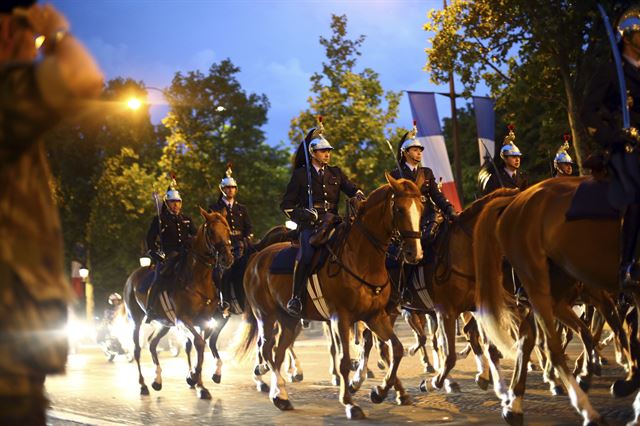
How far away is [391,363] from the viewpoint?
1139 centimetres

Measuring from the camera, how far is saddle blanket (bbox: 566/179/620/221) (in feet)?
26.6

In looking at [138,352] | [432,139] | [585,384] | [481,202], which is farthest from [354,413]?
[432,139]

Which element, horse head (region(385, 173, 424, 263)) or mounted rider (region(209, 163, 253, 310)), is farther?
mounted rider (region(209, 163, 253, 310))

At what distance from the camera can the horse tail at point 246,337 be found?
15672mm

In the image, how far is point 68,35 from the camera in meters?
3.75

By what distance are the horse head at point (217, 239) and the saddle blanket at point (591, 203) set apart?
7.75 meters

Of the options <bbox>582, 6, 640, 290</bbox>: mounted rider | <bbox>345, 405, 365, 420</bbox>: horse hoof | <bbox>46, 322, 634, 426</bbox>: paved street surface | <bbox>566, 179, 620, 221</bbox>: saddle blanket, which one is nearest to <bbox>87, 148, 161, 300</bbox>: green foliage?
<bbox>46, 322, 634, 426</bbox>: paved street surface

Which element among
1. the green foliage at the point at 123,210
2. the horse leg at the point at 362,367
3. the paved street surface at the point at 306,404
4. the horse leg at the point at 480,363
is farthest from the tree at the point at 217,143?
the horse leg at the point at 480,363

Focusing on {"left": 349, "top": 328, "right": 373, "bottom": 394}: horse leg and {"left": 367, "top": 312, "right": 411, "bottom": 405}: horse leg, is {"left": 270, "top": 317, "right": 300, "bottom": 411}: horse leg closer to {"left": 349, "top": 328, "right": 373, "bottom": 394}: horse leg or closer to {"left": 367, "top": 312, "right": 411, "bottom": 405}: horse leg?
{"left": 349, "top": 328, "right": 373, "bottom": 394}: horse leg

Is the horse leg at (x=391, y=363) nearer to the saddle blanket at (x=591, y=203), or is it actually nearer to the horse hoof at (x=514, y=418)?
the horse hoof at (x=514, y=418)

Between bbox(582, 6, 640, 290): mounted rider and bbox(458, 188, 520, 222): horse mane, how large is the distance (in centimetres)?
289

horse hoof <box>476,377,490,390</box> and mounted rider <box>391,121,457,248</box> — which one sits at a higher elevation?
mounted rider <box>391,121,457,248</box>

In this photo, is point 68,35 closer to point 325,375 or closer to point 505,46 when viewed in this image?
point 325,375

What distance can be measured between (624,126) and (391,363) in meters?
4.56
